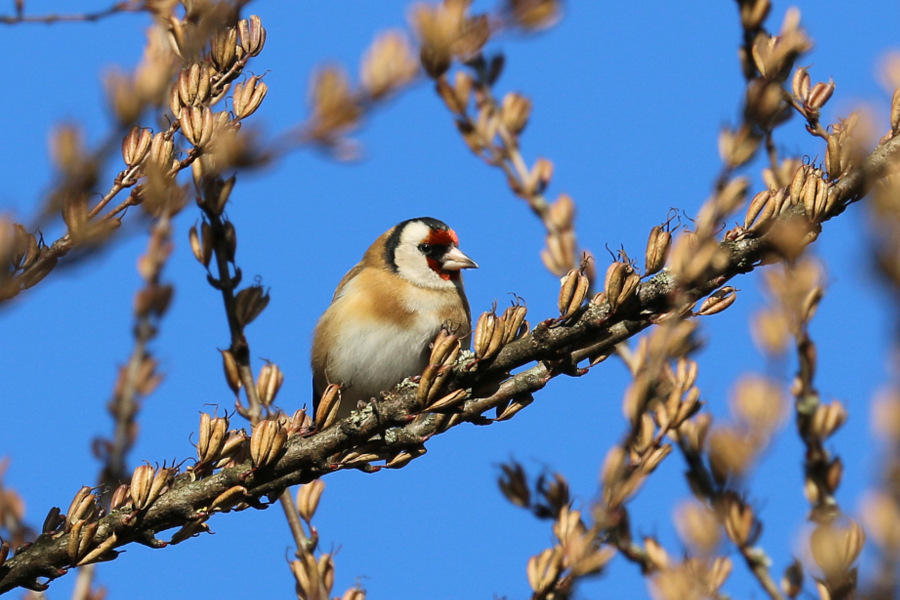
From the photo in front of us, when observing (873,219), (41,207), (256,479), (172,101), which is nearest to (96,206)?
(41,207)

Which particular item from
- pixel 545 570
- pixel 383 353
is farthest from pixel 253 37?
pixel 383 353

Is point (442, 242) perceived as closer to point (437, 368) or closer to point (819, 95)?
point (819, 95)

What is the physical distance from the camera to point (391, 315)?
491 cm

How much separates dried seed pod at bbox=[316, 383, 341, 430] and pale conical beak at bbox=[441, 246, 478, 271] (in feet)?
8.63

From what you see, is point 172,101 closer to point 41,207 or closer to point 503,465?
point 41,207

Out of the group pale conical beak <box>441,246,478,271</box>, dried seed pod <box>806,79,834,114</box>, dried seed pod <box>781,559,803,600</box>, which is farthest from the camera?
pale conical beak <box>441,246,478,271</box>

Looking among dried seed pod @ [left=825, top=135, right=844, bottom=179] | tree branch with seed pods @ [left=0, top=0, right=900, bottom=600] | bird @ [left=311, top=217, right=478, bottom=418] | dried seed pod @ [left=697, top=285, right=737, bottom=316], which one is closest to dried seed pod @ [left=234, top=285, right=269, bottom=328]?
tree branch with seed pods @ [left=0, top=0, right=900, bottom=600]

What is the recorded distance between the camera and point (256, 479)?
8.23 feet

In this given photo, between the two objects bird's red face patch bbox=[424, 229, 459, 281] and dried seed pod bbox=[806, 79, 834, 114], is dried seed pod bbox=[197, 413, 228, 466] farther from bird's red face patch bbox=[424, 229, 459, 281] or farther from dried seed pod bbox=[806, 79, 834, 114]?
bird's red face patch bbox=[424, 229, 459, 281]

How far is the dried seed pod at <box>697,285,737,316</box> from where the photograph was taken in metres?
2.34

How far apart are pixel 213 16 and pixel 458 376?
43.4 inches

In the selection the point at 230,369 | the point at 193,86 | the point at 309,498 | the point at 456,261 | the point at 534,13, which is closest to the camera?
the point at 534,13

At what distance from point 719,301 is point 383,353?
8.76 feet

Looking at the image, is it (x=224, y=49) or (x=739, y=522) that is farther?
(x=224, y=49)
